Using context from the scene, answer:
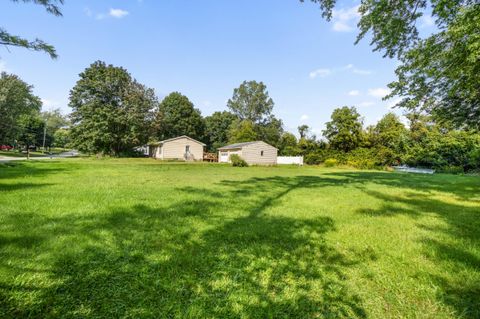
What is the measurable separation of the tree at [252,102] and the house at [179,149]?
59.6 ft

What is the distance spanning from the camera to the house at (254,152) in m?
29.5

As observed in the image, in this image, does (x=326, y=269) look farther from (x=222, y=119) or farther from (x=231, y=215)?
(x=222, y=119)

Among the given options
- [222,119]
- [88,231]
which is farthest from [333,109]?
[88,231]

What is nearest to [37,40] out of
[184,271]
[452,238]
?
[184,271]

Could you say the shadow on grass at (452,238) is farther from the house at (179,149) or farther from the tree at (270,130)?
the tree at (270,130)

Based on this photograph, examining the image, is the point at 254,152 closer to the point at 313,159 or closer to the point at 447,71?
the point at 313,159

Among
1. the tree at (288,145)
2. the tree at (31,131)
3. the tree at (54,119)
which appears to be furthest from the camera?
the tree at (54,119)

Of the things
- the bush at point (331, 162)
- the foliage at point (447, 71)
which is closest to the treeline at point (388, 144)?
the bush at point (331, 162)

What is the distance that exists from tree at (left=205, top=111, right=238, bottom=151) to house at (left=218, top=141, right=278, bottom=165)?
16.5m

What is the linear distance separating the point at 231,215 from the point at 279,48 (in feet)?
53.0

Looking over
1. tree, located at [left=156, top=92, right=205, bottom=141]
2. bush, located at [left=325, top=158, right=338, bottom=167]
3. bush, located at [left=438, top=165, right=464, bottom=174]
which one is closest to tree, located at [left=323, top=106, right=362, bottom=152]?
bush, located at [left=325, top=158, right=338, bottom=167]

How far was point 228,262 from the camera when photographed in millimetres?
2861

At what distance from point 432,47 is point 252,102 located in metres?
43.1

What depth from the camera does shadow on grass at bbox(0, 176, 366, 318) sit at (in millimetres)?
1971
